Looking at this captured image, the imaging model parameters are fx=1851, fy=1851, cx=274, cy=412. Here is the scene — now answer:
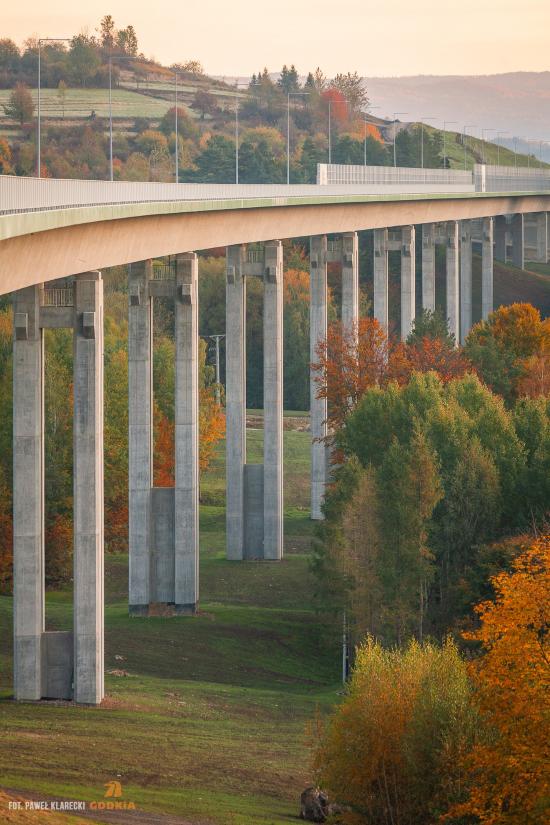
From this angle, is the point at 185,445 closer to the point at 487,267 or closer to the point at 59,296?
the point at 59,296

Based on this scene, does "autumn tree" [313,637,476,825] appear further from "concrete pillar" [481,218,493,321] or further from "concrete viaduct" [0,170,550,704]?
"concrete pillar" [481,218,493,321]

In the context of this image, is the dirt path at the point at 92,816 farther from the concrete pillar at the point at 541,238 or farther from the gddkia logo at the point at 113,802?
the concrete pillar at the point at 541,238

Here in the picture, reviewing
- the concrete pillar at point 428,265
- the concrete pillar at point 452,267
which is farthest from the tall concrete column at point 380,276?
the concrete pillar at point 452,267

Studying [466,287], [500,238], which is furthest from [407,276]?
[500,238]

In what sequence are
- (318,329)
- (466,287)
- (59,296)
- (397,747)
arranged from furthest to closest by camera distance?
(466,287) → (318,329) → (59,296) → (397,747)

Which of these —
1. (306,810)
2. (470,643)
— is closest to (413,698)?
(306,810)

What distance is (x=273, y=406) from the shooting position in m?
70.8

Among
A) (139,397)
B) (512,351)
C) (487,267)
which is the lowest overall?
(512,351)

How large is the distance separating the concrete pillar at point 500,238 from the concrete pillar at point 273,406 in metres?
89.1

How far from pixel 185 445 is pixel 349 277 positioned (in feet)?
90.0

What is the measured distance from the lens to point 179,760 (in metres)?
35.7

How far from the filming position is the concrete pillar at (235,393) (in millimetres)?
66750

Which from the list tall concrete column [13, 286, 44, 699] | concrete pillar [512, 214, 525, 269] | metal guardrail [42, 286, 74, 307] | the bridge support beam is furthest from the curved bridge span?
the bridge support beam

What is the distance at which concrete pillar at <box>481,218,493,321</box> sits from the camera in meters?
130
